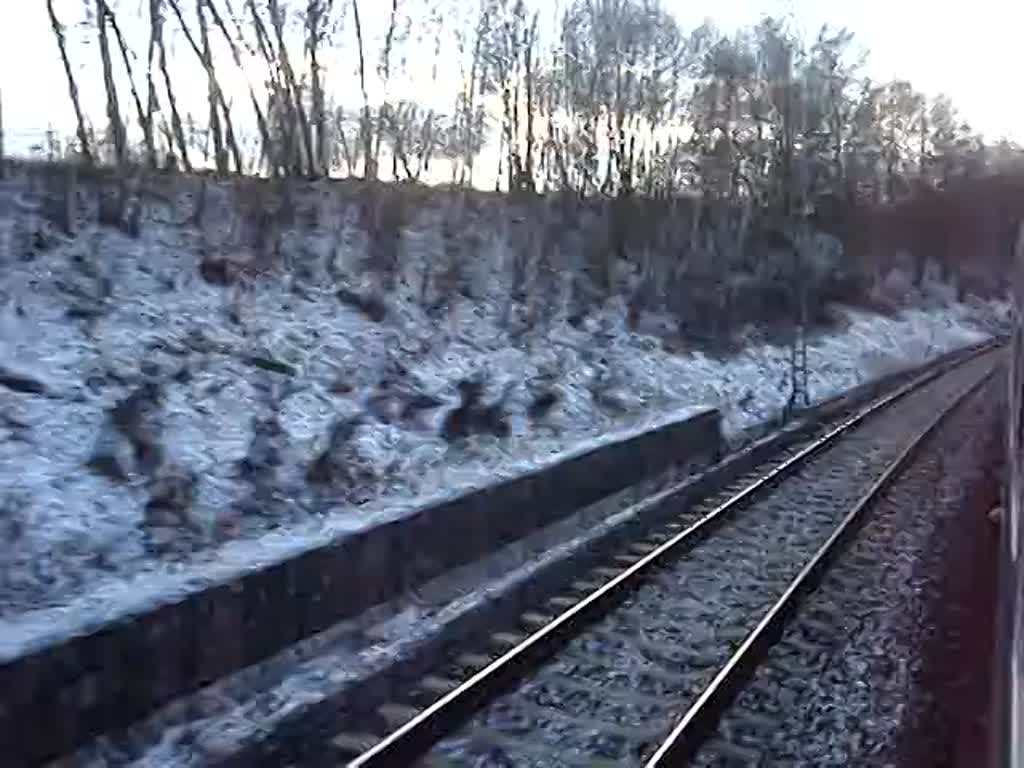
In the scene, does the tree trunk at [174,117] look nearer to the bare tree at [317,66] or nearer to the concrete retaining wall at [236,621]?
the bare tree at [317,66]

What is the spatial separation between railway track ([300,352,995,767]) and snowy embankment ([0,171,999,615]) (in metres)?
2.32

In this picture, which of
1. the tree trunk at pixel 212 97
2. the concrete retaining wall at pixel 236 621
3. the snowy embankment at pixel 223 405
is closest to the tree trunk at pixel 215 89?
the tree trunk at pixel 212 97

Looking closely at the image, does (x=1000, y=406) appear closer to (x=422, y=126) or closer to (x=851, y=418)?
(x=851, y=418)

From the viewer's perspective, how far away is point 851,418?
2598 centimetres

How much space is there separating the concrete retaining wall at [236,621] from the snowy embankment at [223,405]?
0.68m

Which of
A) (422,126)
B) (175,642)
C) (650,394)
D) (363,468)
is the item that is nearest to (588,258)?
(422,126)

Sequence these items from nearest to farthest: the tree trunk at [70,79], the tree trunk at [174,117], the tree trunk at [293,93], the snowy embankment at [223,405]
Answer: the snowy embankment at [223,405]
the tree trunk at [70,79]
the tree trunk at [174,117]
the tree trunk at [293,93]

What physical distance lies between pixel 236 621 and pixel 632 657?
2719 mm

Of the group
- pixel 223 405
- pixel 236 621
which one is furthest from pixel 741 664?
pixel 223 405

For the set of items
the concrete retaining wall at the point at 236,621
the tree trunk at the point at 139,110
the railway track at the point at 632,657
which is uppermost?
the tree trunk at the point at 139,110

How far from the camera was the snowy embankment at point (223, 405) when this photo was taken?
424 inches

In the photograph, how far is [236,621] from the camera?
891 centimetres

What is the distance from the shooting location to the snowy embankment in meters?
10.8

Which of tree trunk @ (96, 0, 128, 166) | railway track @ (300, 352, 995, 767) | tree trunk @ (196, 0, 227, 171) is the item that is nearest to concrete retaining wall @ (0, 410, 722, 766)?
railway track @ (300, 352, 995, 767)
